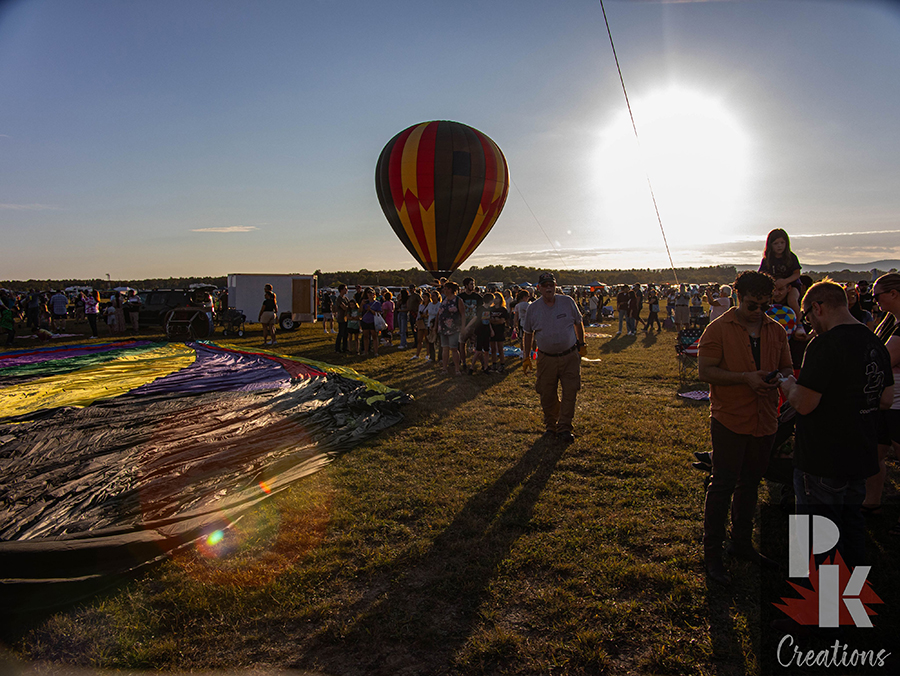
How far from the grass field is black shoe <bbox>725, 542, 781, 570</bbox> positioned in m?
0.07

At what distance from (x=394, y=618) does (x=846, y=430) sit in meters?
2.64

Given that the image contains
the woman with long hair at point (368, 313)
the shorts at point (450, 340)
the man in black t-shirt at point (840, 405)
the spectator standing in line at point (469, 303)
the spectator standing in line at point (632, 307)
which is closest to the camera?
the man in black t-shirt at point (840, 405)

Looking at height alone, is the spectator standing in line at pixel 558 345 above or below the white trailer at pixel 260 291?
below

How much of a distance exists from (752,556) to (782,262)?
2957 millimetres

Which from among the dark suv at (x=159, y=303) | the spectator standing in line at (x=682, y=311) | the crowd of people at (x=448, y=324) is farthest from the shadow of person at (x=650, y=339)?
the dark suv at (x=159, y=303)

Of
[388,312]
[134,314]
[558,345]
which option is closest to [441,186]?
[388,312]

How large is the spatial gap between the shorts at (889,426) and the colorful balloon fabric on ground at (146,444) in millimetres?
4817

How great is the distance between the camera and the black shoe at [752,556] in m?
3.24

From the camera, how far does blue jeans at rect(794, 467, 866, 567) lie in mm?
2627

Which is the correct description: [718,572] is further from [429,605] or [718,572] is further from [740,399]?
[429,605]

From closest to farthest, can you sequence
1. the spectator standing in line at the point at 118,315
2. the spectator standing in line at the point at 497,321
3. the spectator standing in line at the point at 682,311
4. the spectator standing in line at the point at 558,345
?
the spectator standing in line at the point at 558,345 → the spectator standing in line at the point at 497,321 → the spectator standing in line at the point at 682,311 → the spectator standing in line at the point at 118,315

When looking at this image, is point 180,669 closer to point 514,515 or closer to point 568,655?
point 568,655

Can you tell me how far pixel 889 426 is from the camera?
3.71 meters

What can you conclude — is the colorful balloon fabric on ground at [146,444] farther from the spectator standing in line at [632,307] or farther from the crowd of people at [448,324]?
the spectator standing in line at [632,307]
